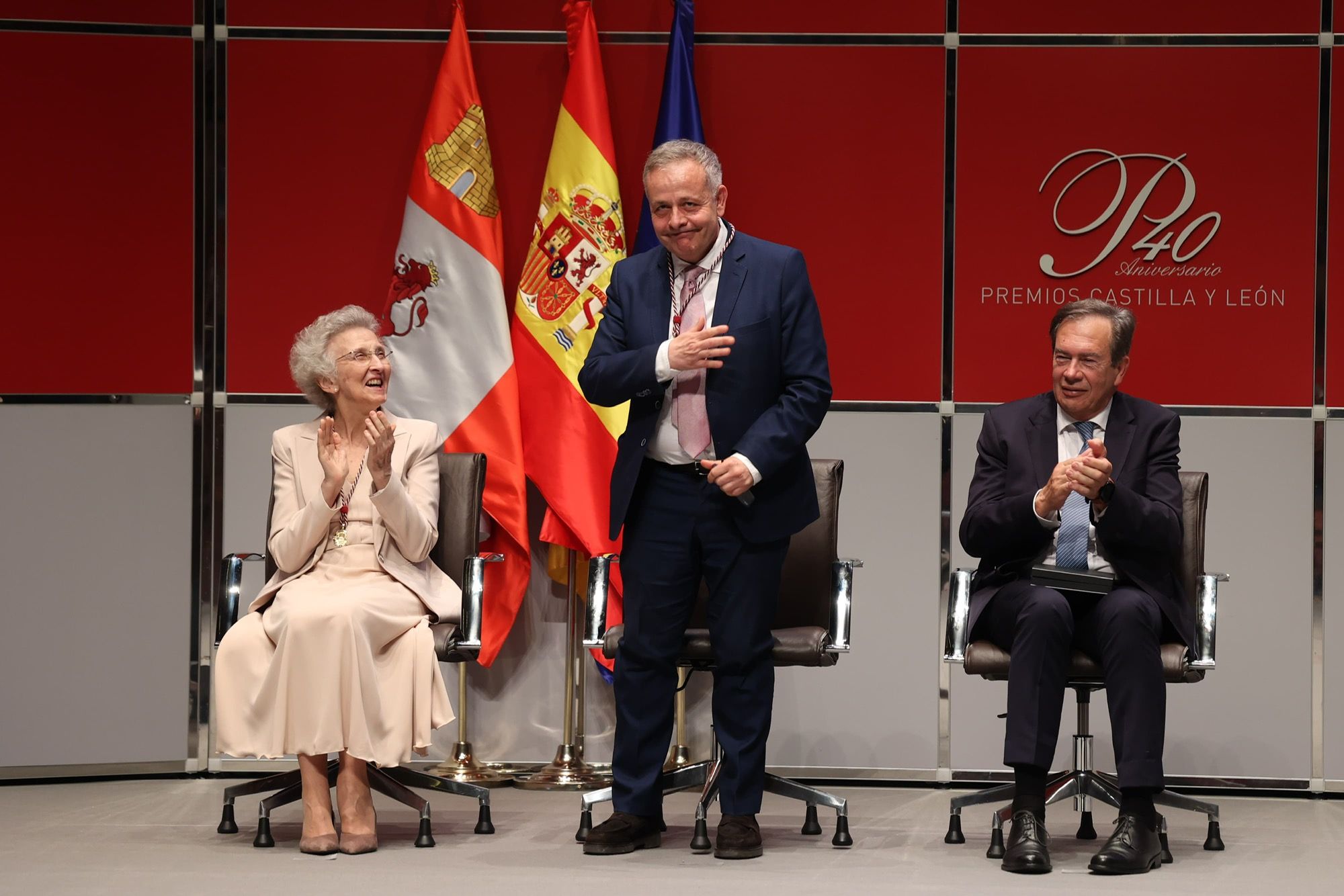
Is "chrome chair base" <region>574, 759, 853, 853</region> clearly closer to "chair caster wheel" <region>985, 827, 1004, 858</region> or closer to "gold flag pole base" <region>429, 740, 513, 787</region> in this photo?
"chair caster wheel" <region>985, 827, 1004, 858</region>

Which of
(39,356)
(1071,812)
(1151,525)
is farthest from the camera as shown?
(39,356)

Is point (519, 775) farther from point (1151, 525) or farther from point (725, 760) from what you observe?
point (1151, 525)

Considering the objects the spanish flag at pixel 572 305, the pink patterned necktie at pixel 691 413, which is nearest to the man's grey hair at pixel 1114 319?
the pink patterned necktie at pixel 691 413

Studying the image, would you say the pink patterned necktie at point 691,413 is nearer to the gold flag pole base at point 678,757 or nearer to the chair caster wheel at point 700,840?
the chair caster wheel at point 700,840

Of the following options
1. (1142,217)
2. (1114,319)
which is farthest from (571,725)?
(1142,217)

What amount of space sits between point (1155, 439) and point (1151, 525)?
0.31 m

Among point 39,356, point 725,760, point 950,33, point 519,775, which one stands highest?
point 950,33

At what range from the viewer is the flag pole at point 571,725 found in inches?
200

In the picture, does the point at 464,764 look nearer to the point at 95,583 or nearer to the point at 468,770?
the point at 468,770

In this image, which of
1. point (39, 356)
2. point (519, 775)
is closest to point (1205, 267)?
point (519, 775)

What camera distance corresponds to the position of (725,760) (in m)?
3.90

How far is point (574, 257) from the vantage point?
199 inches

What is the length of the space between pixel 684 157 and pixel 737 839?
1755 millimetres

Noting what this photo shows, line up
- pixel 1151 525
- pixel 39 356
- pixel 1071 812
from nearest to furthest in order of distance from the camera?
pixel 1151 525 → pixel 1071 812 → pixel 39 356
